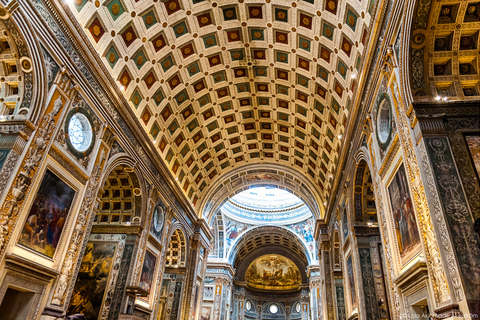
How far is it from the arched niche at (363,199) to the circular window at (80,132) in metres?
11.8

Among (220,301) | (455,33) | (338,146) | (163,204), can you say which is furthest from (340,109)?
(220,301)

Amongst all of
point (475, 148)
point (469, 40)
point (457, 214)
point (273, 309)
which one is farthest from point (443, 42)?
point (273, 309)

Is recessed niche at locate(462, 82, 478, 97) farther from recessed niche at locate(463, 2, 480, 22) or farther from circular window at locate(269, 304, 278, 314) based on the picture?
circular window at locate(269, 304, 278, 314)

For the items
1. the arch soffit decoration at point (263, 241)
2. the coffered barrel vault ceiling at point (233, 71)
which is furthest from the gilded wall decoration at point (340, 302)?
the arch soffit decoration at point (263, 241)

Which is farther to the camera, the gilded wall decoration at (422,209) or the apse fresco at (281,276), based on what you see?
the apse fresco at (281,276)

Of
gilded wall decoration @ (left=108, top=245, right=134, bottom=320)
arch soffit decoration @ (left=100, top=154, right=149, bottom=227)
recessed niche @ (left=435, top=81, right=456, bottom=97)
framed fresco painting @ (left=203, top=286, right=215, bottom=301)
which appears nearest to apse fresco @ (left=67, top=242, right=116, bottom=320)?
gilded wall decoration @ (left=108, top=245, right=134, bottom=320)

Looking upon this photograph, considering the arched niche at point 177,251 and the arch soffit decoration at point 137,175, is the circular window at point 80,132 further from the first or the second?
the arched niche at point 177,251

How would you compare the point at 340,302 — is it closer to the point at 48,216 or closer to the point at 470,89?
the point at 470,89

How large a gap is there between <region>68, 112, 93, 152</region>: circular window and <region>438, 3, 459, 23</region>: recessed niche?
40.1 feet

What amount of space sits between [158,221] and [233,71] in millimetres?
9996

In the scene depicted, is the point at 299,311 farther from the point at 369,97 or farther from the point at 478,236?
the point at 478,236

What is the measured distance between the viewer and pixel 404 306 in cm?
982

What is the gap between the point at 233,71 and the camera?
66.2ft

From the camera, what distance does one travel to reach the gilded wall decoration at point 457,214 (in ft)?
21.7
